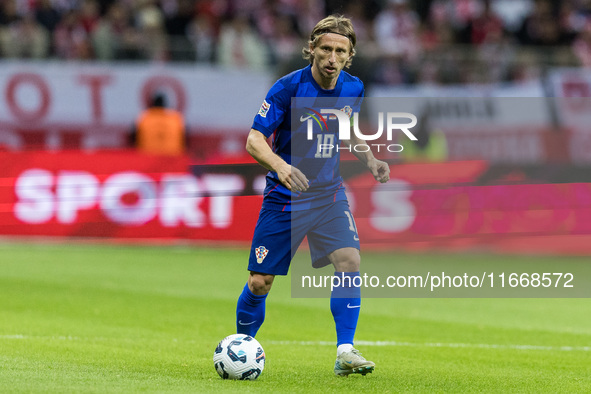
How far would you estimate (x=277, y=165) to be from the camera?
6.16m

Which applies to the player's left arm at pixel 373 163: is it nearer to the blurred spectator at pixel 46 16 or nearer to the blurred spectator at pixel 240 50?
the blurred spectator at pixel 240 50

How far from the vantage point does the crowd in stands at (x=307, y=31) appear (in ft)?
56.9

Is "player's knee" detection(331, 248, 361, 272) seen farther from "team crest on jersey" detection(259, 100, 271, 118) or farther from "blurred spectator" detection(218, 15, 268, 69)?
"blurred spectator" detection(218, 15, 268, 69)

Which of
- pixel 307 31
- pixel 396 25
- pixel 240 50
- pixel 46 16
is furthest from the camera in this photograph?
pixel 396 25

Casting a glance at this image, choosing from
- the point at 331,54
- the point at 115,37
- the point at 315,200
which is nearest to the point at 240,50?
the point at 115,37

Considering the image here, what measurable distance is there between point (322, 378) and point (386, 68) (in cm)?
1275

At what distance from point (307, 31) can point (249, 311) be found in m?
13.7

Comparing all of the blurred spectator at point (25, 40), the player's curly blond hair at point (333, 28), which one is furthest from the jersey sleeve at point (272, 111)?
the blurred spectator at point (25, 40)

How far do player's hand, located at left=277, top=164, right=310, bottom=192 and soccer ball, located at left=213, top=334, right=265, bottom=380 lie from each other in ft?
3.46

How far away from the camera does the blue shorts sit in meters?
6.51

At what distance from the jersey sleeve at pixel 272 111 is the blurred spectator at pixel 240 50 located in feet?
38.8

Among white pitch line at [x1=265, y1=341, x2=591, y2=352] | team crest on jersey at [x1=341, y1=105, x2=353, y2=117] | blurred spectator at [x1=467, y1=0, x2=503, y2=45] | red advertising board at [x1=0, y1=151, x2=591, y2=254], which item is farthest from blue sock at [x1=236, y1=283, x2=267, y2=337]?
blurred spectator at [x1=467, y1=0, x2=503, y2=45]

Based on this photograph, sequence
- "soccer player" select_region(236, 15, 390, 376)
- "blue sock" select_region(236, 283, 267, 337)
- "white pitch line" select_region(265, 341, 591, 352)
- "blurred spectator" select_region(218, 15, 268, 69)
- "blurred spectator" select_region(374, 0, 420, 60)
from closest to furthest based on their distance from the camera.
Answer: "soccer player" select_region(236, 15, 390, 376) < "blue sock" select_region(236, 283, 267, 337) < "white pitch line" select_region(265, 341, 591, 352) < "blurred spectator" select_region(218, 15, 268, 69) < "blurred spectator" select_region(374, 0, 420, 60)

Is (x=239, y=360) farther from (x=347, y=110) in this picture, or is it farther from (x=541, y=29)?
(x=541, y=29)
